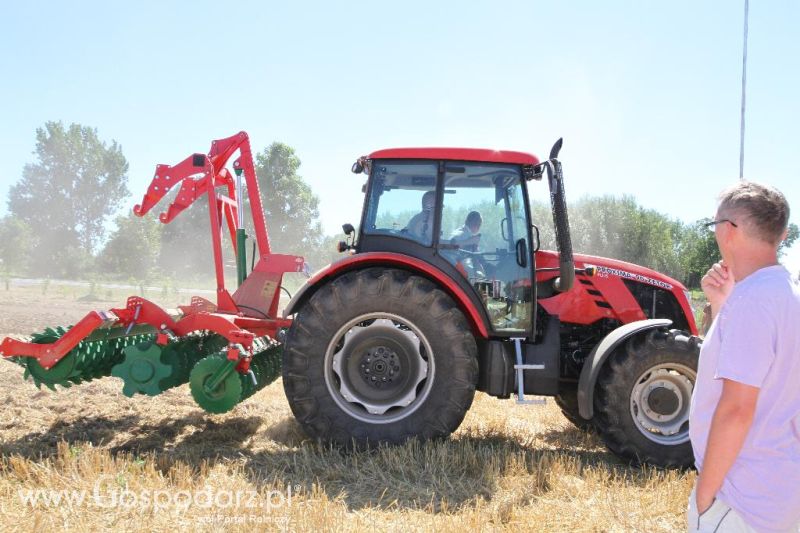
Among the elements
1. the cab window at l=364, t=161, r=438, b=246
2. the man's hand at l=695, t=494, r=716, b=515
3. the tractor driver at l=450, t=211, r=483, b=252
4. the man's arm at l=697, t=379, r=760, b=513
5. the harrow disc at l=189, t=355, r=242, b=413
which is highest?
the cab window at l=364, t=161, r=438, b=246

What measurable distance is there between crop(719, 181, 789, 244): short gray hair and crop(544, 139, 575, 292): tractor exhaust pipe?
8.65 feet

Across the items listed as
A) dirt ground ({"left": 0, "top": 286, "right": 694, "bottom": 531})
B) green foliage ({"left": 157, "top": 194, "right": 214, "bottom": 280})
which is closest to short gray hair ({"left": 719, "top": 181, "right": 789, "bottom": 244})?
dirt ground ({"left": 0, "top": 286, "right": 694, "bottom": 531})

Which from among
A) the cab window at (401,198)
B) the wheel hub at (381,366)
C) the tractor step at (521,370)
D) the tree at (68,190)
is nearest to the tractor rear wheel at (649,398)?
the tractor step at (521,370)

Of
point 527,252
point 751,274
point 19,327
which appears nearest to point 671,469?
point 527,252

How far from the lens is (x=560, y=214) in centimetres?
443

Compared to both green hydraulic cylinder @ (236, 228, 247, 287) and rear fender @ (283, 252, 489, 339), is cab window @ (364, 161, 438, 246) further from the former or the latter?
green hydraulic cylinder @ (236, 228, 247, 287)

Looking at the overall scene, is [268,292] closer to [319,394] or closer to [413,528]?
[319,394]

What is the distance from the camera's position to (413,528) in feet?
10.2

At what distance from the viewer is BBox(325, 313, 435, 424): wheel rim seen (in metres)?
4.51

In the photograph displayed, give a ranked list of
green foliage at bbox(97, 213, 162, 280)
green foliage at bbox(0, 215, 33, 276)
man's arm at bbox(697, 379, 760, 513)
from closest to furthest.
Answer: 1. man's arm at bbox(697, 379, 760, 513)
2. green foliage at bbox(0, 215, 33, 276)
3. green foliage at bbox(97, 213, 162, 280)

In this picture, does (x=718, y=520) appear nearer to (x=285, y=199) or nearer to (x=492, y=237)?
(x=492, y=237)

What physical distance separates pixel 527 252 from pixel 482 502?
6.66ft

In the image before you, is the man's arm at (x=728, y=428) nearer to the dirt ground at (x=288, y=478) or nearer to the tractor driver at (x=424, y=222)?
the dirt ground at (x=288, y=478)

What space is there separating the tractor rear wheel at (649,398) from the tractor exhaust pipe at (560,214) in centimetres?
72
